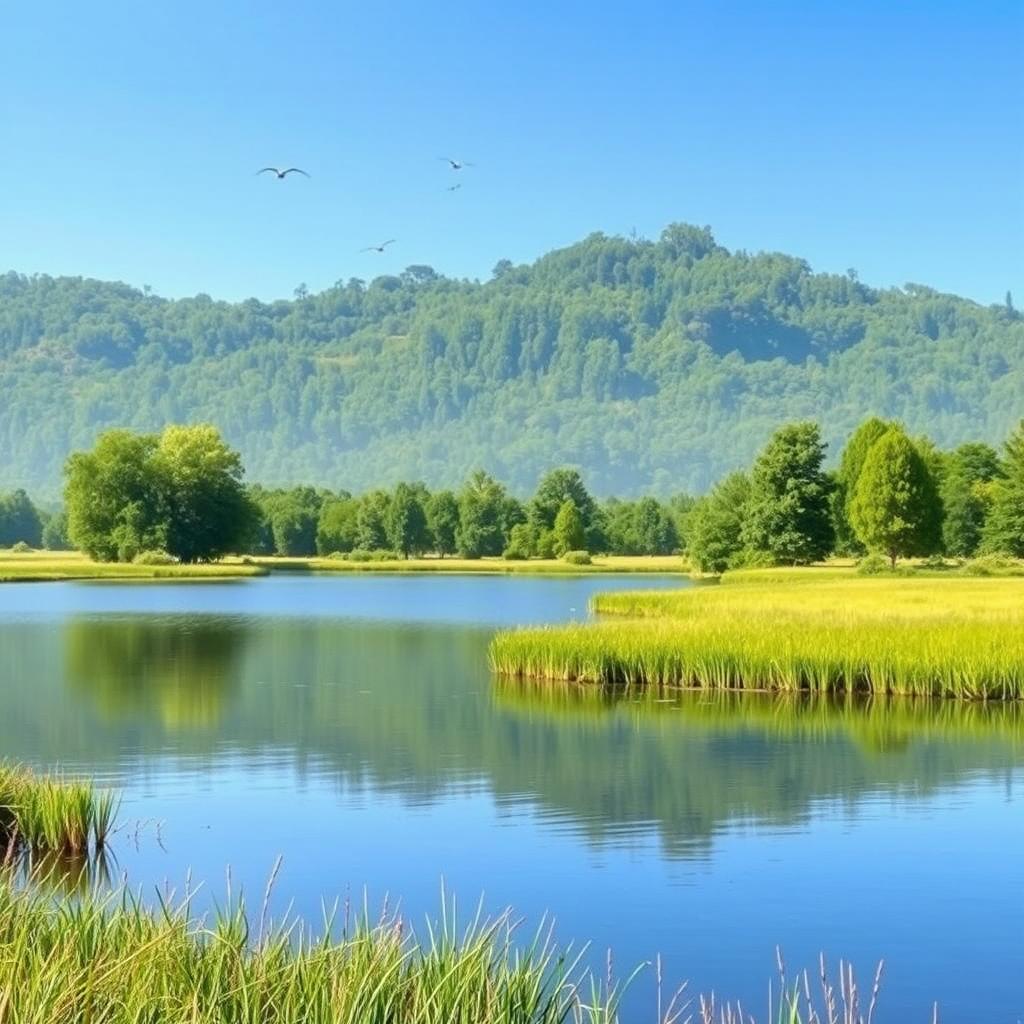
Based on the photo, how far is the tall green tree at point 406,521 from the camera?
148 m

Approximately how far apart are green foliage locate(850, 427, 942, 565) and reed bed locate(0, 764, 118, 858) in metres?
61.5

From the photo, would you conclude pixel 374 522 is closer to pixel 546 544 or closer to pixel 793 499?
pixel 546 544

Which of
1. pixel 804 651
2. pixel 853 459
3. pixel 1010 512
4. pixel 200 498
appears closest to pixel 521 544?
pixel 200 498

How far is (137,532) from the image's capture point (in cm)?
10025

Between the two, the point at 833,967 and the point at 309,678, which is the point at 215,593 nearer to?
the point at 309,678

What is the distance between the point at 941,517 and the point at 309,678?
48574 mm

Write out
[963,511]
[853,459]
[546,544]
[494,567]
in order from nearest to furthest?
[853,459]
[963,511]
[494,567]
[546,544]

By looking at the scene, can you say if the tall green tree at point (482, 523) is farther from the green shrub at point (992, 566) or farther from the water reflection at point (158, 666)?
the water reflection at point (158, 666)

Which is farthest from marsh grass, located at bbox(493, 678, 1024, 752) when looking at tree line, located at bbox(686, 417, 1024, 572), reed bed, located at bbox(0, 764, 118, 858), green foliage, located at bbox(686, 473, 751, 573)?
green foliage, located at bbox(686, 473, 751, 573)

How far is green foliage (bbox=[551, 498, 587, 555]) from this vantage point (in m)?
130

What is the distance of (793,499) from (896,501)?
5.34m

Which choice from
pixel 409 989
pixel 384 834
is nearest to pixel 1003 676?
pixel 384 834

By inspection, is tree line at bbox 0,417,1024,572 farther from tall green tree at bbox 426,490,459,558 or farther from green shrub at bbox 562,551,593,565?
green shrub at bbox 562,551,593,565

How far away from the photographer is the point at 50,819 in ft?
52.7
